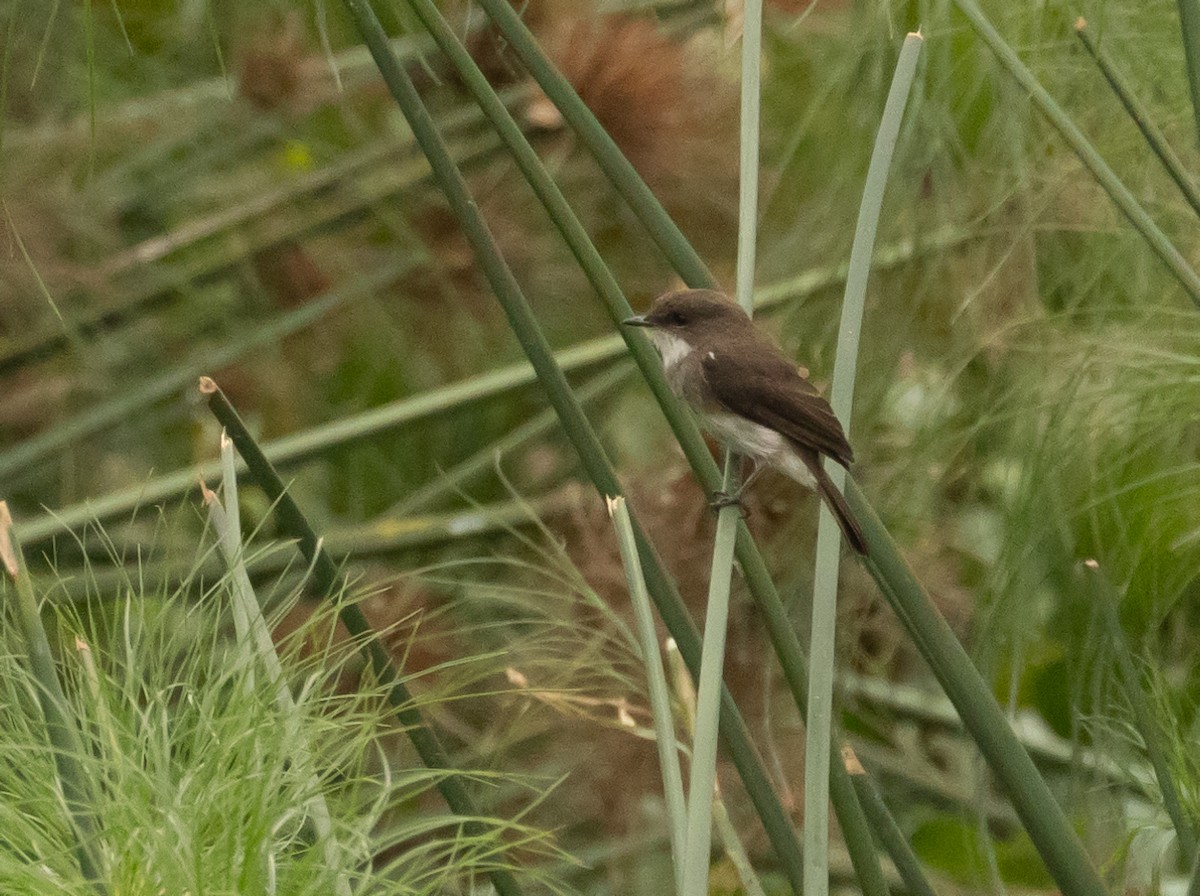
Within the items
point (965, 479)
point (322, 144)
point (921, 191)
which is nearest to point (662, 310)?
point (921, 191)

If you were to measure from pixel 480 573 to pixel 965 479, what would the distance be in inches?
21.3

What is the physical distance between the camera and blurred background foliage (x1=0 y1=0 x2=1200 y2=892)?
4.02 feet

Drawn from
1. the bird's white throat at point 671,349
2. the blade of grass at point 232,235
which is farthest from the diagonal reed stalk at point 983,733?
the blade of grass at point 232,235

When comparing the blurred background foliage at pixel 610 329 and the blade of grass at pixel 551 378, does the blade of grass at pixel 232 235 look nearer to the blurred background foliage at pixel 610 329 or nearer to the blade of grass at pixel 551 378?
the blurred background foliage at pixel 610 329

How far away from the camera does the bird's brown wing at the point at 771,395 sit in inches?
38.1

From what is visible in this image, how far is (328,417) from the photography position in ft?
5.54

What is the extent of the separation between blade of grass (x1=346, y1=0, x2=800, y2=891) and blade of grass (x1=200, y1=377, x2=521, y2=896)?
14 centimetres

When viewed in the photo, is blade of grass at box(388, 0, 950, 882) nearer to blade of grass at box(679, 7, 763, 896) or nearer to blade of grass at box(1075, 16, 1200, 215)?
blade of grass at box(679, 7, 763, 896)

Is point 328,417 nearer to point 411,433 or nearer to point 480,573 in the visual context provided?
point 411,433

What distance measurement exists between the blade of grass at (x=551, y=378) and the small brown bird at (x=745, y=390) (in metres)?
0.21

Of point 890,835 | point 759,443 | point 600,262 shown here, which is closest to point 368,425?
point 759,443

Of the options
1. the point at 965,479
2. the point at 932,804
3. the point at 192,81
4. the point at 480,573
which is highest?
the point at 192,81

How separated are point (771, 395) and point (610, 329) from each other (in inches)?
26.3

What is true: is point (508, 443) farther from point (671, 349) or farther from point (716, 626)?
point (716, 626)
